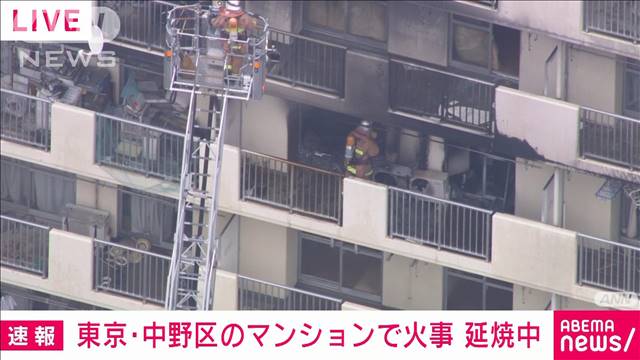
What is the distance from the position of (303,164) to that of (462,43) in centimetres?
527

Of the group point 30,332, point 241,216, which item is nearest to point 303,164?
point 241,216

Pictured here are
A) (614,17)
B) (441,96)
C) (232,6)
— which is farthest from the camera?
(441,96)

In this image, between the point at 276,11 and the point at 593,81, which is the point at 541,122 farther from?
the point at 276,11

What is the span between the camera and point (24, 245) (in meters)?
96.6

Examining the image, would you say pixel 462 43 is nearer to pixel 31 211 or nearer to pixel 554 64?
pixel 554 64

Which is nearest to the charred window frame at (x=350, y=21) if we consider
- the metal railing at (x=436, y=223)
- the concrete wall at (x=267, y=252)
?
the metal railing at (x=436, y=223)

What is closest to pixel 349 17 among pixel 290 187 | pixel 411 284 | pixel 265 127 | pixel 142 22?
pixel 265 127

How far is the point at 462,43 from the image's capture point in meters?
91.9

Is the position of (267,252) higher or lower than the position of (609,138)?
lower

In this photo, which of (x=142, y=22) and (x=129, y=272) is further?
(x=129, y=272)

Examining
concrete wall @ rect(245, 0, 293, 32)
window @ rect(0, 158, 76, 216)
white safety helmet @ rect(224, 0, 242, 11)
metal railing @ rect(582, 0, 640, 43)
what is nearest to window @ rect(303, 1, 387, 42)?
concrete wall @ rect(245, 0, 293, 32)

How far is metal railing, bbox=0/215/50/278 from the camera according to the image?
316 ft

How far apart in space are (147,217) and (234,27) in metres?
8.17

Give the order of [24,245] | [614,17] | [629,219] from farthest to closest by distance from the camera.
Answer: [24,245] < [629,219] < [614,17]
